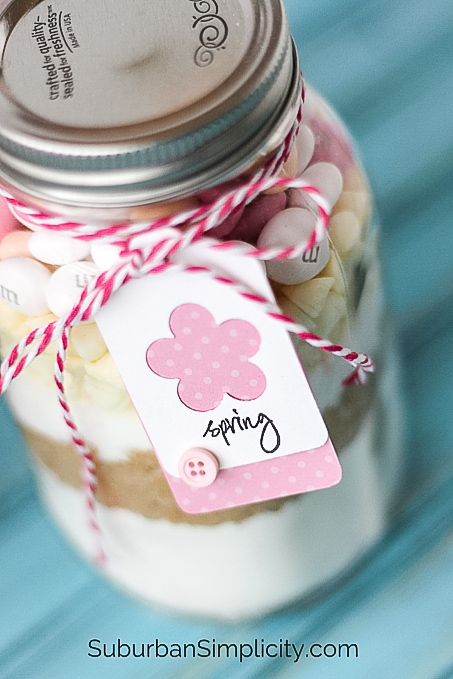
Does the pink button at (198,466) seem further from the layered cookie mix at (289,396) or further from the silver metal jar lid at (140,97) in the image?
the silver metal jar lid at (140,97)

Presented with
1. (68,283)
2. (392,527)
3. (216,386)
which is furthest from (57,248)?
(392,527)

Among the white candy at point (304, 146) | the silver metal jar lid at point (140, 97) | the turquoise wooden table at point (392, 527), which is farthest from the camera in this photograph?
the turquoise wooden table at point (392, 527)

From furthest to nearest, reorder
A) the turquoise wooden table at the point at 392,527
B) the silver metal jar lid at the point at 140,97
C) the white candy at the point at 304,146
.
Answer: the turquoise wooden table at the point at 392,527, the white candy at the point at 304,146, the silver metal jar lid at the point at 140,97

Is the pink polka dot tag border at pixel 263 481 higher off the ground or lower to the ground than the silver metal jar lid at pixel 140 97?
lower

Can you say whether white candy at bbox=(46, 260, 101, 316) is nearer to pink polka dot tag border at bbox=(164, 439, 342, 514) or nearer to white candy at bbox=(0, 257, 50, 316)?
white candy at bbox=(0, 257, 50, 316)

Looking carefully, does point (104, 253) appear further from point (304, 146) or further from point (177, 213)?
point (304, 146)

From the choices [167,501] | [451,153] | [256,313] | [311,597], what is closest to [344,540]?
[311,597]

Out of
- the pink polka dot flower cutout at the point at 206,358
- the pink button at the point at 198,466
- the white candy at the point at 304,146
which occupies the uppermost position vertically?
the white candy at the point at 304,146

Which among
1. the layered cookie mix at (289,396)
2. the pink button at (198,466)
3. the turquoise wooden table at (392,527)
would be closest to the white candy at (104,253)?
the layered cookie mix at (289,396)
